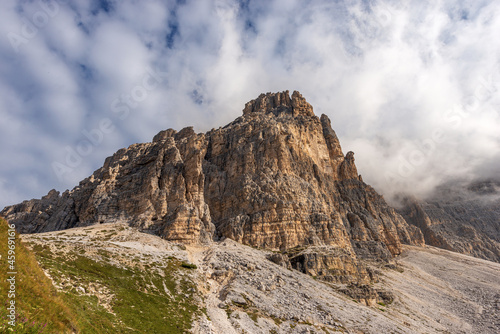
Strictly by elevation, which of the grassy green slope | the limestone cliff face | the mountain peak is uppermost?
the mountain peak

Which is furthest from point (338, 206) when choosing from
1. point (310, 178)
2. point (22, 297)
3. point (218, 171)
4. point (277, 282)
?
point (22, 297)

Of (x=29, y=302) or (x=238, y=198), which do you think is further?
(x=238, y=198)

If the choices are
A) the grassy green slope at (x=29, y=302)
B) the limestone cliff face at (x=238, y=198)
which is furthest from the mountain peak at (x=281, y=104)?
the grassy green slope at (x=29, y=302)

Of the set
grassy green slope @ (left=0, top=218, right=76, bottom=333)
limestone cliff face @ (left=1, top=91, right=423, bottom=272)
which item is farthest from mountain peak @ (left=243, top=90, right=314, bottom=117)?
grassy green slope @ (left=0, top=218, right=76, bottom=333)

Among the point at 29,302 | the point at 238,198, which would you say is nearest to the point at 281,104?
the point at 238,198

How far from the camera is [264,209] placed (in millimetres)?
106000

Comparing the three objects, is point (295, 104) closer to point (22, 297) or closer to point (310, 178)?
point (310, 178)

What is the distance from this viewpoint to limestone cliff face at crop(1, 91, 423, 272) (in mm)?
97562

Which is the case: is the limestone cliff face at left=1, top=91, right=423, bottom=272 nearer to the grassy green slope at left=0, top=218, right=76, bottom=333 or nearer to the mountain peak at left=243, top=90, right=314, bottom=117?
the mountain peak at left=243, top=90, right=314, bottom=117

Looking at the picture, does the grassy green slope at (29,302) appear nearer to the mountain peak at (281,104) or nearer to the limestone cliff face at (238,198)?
the limestone cliff face at (238,198)

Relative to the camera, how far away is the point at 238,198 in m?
113

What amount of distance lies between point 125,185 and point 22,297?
104m

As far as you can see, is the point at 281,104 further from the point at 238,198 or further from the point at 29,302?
the point at 29,302

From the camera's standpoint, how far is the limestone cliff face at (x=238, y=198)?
9756cm
